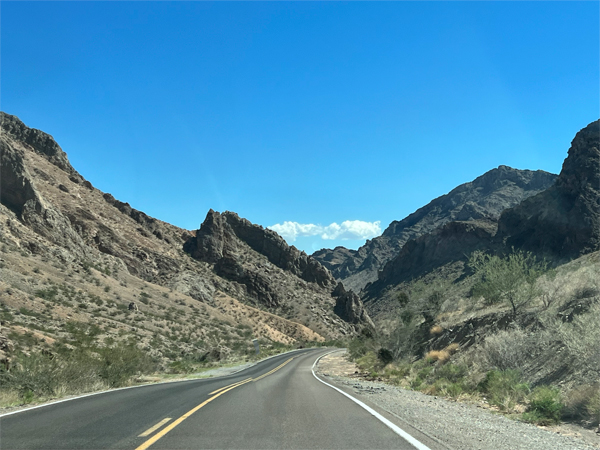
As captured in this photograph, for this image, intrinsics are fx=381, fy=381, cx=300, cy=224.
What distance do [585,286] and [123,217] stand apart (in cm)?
8682

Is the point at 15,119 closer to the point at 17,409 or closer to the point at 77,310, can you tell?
the point at 77,310

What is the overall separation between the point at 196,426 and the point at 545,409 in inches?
322

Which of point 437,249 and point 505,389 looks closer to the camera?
point 505,389

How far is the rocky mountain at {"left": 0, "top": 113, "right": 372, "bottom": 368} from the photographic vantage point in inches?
1490

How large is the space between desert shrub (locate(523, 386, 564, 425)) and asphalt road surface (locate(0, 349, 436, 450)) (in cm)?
361

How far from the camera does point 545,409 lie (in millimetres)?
9227

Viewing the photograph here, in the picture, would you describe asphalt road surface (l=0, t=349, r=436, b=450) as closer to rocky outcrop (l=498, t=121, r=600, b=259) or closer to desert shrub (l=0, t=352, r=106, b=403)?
desert shrub (l=0, t=352, r=106, b=403)

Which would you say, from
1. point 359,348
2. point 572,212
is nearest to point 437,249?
point 572,212

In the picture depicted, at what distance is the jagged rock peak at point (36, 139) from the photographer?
79562 millimetres

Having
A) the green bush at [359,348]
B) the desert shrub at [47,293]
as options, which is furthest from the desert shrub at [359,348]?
the desert shrub at [47,293]

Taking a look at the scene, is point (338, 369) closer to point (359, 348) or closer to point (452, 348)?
point (359, 348)

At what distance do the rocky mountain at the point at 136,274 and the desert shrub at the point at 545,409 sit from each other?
2497 centimetres

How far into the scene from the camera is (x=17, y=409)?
956cm

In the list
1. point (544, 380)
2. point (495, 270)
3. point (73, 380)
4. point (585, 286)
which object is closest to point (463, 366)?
point (544, 380)
